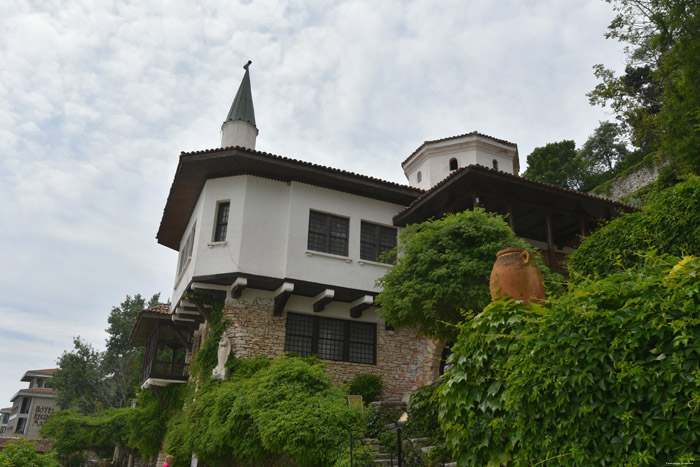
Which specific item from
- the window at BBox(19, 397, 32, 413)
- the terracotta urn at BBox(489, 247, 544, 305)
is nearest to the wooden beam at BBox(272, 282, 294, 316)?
Result: the terracotta urn at BBox(489, 247, 544, 305)

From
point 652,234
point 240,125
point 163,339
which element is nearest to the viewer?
point 652,234

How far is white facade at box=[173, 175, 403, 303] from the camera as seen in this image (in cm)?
1508

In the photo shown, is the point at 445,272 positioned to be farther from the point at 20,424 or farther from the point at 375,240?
the point at 20,424

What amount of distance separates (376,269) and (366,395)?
3680 mm

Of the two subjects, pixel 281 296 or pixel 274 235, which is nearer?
pixel 281 296

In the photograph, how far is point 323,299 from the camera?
50.3ft

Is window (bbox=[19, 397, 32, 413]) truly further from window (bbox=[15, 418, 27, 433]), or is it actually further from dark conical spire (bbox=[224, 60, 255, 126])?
dark conical spire (bbox=[224, 60, 255, 126])

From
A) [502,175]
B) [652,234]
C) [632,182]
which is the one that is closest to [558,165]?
[632,182]

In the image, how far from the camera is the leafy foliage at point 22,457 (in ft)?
37.4

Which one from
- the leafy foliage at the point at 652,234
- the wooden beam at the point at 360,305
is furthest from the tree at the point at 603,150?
the leafy foliage at the point at 652,234

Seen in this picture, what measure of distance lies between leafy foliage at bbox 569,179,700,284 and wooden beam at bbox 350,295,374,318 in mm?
7618

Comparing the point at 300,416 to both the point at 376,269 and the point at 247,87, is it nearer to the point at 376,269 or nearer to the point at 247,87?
the point at 376,269

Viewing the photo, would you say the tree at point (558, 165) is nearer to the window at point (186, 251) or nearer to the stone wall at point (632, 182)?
the stone wall at point (632, 182)

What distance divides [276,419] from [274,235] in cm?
680
